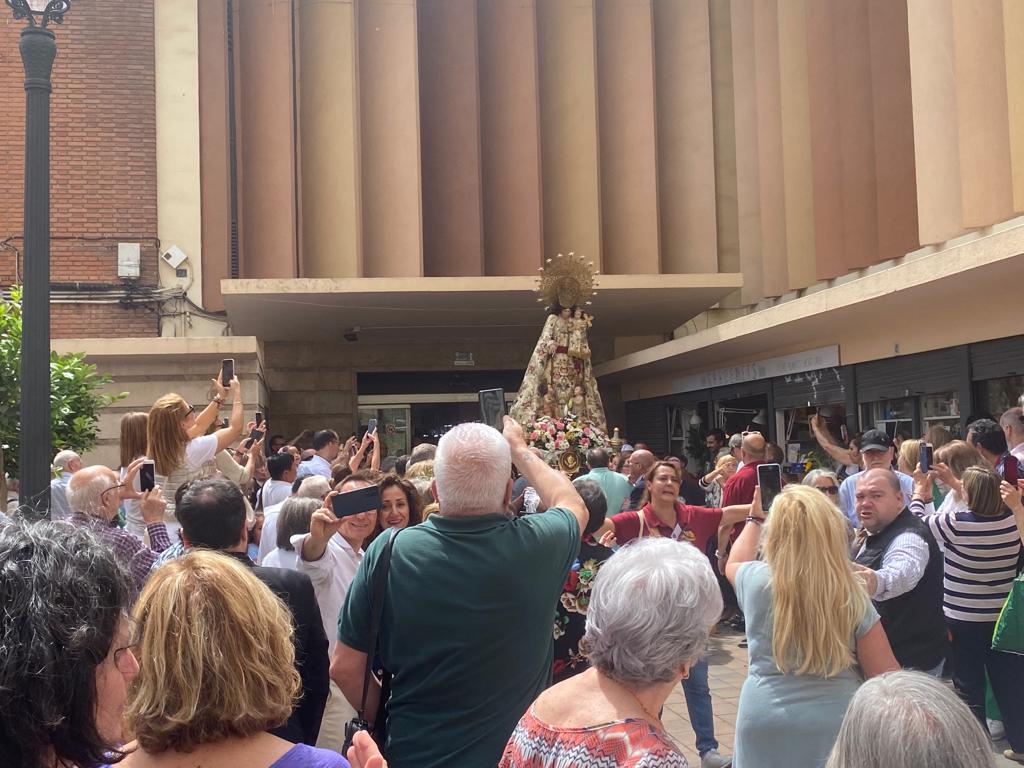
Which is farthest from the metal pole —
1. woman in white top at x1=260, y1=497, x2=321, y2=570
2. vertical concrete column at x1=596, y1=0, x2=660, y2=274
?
vertical concrete column at x1=596, y1=0, x2=660, y2=274

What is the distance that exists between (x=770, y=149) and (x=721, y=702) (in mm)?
13841

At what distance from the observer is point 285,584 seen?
337 centimetres

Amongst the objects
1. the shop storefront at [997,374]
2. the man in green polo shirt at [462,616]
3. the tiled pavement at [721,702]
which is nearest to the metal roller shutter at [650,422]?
the shop storefront at [997,374]

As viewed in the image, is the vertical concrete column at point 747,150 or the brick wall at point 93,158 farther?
the vertical concrete column at point 747,150

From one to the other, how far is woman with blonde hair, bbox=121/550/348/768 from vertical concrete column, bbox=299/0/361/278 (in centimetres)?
1781

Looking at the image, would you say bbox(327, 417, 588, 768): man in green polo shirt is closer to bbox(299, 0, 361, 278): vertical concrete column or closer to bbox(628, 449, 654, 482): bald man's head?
bbox(628, 449, 654, 482): bald man's head

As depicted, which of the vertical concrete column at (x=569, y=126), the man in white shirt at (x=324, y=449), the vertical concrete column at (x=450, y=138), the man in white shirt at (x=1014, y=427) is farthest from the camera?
the vertical concrete column at (x=569, y=126)

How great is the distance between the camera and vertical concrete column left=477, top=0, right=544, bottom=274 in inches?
800

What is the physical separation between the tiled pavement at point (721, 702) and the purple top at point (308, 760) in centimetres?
468

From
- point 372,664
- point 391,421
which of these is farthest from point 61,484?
point 391,421

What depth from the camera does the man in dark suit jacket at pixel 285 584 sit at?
3.36 m

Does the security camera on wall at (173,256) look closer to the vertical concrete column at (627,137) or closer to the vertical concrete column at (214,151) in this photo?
the vertical concrete column at (214,151)

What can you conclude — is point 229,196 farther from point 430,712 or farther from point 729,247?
point 430,712

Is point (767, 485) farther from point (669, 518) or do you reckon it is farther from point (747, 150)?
point (747, 150)
